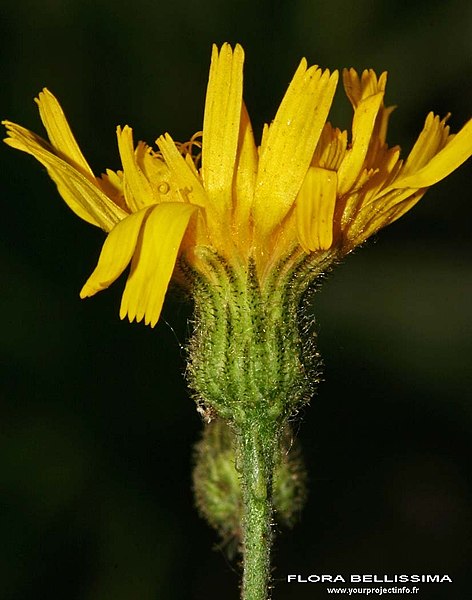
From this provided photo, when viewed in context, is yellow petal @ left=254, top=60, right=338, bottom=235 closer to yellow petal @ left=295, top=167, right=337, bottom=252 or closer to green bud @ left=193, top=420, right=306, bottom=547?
yellow petal @ left=295, top=167, right=337, bottom=252

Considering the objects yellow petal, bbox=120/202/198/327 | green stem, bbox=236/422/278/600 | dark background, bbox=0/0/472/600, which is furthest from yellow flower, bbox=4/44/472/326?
dark background, bbox=0/0/472/600

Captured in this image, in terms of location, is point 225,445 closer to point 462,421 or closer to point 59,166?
point 59,166

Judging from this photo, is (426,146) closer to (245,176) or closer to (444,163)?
(444,163)

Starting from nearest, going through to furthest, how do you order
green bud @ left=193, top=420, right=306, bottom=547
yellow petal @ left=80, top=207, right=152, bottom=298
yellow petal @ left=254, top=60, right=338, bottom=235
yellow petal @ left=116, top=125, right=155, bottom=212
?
yellow petal @ left=80, top=207, right=152, bottom=298 → yellow petal @ left=254, top=60, right=338, bottom=235 → yellow petal @ left=116, top=125, right=155, bottom=212 → green bud @ left=193, top=420, right=306, bottom=547

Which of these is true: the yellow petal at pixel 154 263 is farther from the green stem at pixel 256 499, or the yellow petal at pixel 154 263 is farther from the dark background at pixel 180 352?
the dark background at pixel 180 352

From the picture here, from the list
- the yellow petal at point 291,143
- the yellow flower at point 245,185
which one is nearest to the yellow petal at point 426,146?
the yellow flower at point 245,185

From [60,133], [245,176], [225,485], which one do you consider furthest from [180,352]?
[245,176]

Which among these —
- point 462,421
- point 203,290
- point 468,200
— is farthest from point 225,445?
point 468,200
